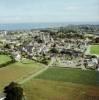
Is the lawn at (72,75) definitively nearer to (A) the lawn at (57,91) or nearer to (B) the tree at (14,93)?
(A) the lawn at (57,91)

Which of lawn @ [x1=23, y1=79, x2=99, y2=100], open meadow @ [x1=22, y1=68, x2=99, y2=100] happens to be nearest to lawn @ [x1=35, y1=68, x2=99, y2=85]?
open meadow @ [x1=22, y1=68, x2=99, y2=100]

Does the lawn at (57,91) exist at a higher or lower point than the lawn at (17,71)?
higher

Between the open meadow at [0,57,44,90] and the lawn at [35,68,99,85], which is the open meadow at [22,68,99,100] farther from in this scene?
the open meadow at [0,57,44,90]

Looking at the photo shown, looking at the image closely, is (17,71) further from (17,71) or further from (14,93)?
(14,93)

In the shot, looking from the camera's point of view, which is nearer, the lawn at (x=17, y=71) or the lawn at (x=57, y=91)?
the lawn at (x=57, y=91)

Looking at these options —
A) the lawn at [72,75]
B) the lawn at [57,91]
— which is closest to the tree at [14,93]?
the lawn at [57,91]

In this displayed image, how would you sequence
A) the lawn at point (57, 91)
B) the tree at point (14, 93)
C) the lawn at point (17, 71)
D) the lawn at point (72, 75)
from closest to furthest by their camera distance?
the tree at point (14, 93), the lawn at point (57, 91), the lawn at point (72, 75), the lawn at point (17, 71)

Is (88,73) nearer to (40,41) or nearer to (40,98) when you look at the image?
(40,98)

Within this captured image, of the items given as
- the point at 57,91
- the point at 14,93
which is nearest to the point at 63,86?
the point at 57,91
